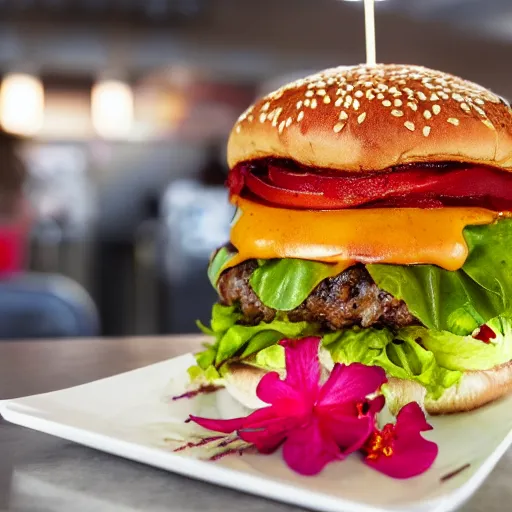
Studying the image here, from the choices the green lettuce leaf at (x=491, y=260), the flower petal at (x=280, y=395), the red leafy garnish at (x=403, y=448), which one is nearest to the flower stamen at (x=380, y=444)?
the red leafy garnish at (x=403, y=448)

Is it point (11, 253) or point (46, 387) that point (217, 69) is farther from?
point (46, 387)

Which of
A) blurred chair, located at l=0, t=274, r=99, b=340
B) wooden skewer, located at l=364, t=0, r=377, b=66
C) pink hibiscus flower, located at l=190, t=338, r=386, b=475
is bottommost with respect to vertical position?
blurred chair, located at l=0, t=274, r=99, b=340

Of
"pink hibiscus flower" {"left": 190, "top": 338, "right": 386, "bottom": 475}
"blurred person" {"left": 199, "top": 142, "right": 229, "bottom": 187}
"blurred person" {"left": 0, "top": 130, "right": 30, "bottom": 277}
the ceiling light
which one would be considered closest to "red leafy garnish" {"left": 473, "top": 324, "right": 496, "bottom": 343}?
"pink hibiscus flower" {"left": 190, "top": 338, "right": 386, "bottom": 475}

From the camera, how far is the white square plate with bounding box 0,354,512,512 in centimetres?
79

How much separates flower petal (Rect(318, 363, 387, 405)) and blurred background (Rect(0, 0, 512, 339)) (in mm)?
5496

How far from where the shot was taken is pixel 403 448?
3.04 ft

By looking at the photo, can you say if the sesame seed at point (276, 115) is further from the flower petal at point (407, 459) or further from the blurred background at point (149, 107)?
the blurred background at point (149, 107)

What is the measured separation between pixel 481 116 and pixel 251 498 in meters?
0.71

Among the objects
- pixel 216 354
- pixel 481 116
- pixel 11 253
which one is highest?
pixel 481 116

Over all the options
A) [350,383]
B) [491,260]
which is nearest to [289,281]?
[350,383]

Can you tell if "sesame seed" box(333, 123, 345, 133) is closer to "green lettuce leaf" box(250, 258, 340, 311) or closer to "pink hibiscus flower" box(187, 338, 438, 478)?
"green lettuce leaf" box(250, 258, 340, 311)

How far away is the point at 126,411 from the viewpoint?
1164 millimetres

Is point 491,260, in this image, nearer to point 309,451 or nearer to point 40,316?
point 309,451

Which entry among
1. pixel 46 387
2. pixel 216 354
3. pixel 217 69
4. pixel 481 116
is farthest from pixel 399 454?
Answer: pixel 217 69
